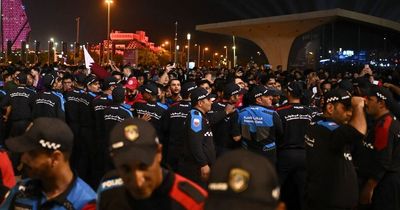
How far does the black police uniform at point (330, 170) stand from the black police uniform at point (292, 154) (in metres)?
2.41

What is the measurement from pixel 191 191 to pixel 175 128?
5880 mm

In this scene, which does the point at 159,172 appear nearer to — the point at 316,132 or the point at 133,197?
the point at 133,197

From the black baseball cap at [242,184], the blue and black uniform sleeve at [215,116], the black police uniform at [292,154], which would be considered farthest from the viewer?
the blue and black uniform sleeve at [215,116]

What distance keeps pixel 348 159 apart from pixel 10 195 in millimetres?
3559

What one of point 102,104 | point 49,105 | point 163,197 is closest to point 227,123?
point 102,104

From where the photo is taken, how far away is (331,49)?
3831 centimetres

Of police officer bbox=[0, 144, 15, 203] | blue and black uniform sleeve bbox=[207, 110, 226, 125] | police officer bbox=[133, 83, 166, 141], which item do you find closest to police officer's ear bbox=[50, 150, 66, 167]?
police officer bbox=[0, 144, 15, 203]

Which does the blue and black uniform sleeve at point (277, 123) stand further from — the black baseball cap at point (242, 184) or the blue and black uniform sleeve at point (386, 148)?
the black baseball cap at point (242, 184)

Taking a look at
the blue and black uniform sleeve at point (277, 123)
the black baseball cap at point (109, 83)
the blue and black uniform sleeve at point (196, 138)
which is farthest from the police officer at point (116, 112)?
the blue and black uniform sleeve at point (277, 123)

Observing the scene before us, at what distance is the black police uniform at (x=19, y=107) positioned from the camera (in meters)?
11.5

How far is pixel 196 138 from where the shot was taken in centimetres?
732

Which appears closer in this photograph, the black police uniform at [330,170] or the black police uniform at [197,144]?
the black police uniform at [330,170]

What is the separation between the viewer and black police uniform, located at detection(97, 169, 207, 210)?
2963 mm

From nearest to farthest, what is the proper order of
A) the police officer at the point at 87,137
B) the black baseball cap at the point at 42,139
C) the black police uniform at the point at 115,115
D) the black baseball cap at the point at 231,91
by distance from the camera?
the black baseball cap at the point at 42,139
the black police uniform at the point at 115,115
the black baseball cap at the point at 231,91
the police officer at the point at 87,137
